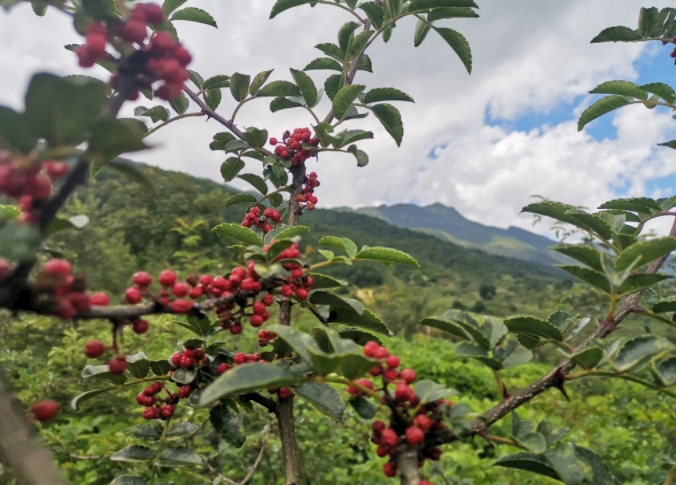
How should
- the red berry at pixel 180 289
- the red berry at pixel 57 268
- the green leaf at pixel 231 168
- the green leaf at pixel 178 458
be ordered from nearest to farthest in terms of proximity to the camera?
the red berry at pixel 57 268, the red berry at pixel 180 289, the green leaf at pixel 178 458, the green leaf at pixel 231 168

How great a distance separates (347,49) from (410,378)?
3.75 ft

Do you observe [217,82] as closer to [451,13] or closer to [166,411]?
[451,13]

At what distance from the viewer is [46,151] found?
528mm

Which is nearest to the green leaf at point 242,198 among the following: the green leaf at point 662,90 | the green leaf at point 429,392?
the green leaf at point 429,392

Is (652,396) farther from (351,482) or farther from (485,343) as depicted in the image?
(485,343)

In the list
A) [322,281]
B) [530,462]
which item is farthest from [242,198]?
[530,462]

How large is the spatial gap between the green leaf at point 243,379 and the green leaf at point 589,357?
1.60 feet

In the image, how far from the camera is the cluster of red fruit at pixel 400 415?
30.7 inches

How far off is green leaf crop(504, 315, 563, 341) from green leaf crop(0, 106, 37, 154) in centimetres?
87

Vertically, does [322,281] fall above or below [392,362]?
above

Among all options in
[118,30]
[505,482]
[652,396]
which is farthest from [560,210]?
[652,396]

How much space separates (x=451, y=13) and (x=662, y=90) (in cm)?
68

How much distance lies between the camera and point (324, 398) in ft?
3.09

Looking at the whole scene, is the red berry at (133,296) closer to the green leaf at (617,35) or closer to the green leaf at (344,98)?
the green leaf at (344,98)
